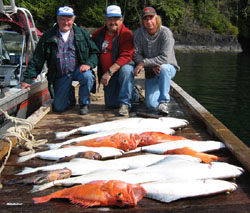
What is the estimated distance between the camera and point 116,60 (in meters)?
5.47

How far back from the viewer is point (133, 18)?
149 feet

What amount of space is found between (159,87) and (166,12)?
4408 centimetres

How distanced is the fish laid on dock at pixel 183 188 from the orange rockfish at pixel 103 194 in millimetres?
90

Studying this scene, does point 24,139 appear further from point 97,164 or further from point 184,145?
point 184,145

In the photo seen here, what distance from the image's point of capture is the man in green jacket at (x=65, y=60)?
5375mm

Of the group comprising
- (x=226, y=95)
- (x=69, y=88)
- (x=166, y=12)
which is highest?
(x=166, y=12)

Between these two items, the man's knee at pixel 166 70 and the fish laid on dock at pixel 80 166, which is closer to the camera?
the fish laid on dock at pixel 80 166

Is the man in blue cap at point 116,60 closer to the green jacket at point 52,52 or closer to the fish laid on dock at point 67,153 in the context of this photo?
the green jacket at point 52,52

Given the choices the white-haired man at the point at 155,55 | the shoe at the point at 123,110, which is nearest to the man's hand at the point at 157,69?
the white-haired man at the point at 155,55

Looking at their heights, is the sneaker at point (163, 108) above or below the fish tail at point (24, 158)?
above

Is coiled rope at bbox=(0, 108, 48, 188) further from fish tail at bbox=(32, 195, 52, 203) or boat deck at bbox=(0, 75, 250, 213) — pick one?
fish tail at bbox=(32, 195, 52, 203)

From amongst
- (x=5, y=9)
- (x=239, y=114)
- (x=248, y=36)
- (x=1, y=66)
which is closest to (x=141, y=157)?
(x=5, y=9)

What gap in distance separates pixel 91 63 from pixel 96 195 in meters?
3.23

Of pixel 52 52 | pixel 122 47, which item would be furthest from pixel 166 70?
pixel 52 52
